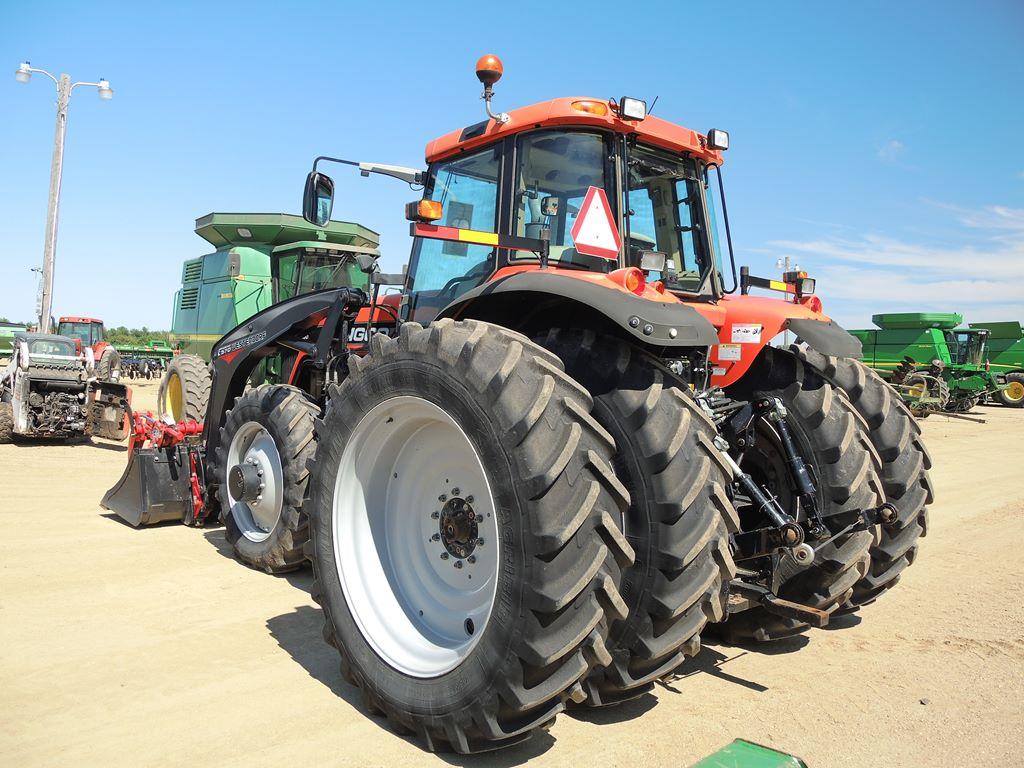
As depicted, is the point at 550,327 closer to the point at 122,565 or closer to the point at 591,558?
Answer: the point at 591,558

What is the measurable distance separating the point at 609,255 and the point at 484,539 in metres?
1.46

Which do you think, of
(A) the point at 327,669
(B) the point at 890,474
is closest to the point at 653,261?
(B) the point at 890,474

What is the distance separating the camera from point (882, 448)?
410 cm

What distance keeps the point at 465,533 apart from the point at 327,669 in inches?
43.2

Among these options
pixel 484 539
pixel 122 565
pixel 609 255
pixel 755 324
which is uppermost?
pixel 609 255

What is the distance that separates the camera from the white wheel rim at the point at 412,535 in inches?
122

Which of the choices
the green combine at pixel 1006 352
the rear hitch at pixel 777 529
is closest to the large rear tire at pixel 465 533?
the rear hitch at pixel 777 529

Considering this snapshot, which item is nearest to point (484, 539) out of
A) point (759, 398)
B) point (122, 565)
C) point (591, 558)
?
point (591, 558)

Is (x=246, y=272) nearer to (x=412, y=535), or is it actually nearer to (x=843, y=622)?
(x=412, y=535)

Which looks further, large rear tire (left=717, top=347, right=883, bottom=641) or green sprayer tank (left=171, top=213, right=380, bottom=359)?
green sprayer tank (left=171, top=213, right=380, bottom=359)

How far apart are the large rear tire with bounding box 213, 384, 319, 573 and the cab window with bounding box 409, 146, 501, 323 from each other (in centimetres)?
114

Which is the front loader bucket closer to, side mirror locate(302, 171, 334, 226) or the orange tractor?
the orange tractor

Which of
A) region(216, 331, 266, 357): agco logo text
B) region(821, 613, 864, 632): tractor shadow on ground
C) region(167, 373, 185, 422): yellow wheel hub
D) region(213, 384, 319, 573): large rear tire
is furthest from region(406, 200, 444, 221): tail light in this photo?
region(167, 373, 185, 422): yellow wheel hub

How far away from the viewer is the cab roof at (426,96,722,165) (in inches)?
150
